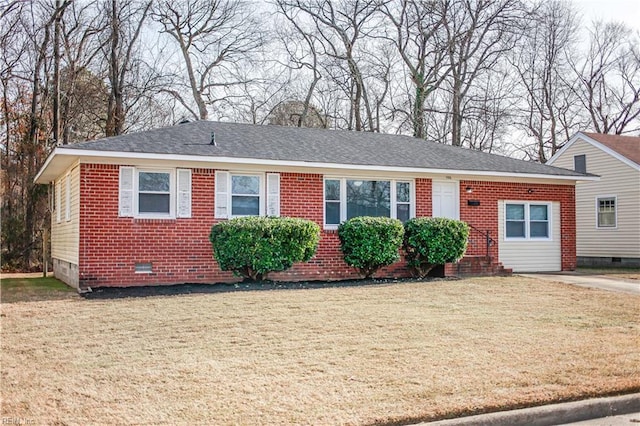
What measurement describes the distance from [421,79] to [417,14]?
3254 millimetres

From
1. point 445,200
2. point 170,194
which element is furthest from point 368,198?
point 170,194

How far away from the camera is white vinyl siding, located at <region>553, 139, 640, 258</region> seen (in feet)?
75.4

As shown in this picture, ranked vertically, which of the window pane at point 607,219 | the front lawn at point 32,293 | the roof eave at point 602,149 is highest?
the roof eave at point 602,149

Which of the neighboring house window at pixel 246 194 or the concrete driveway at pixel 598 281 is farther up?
the neighboring house window at pixel 246 194

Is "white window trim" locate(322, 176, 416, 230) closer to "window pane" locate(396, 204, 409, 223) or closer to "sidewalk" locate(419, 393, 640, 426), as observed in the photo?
"window pane" locate(396, 204, 409, 223)

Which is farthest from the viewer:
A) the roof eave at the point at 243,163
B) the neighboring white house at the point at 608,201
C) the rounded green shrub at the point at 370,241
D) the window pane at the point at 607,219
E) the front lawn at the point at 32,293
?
the window pane at the point at 607,219

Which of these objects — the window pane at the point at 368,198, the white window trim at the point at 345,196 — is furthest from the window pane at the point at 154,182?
the window pane at the point at 368,198

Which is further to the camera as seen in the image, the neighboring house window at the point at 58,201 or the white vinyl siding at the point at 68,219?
the neighboring house window at the point at 58,201

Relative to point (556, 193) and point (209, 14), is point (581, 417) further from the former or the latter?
point (209, 14)

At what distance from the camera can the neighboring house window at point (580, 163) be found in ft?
82.5

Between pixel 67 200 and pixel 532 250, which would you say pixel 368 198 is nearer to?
pixel 532 250

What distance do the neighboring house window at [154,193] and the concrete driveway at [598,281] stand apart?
9.32 metres

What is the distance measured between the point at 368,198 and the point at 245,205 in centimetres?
343

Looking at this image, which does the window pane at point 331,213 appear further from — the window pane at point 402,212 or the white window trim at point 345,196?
the window pane at point 402,212
